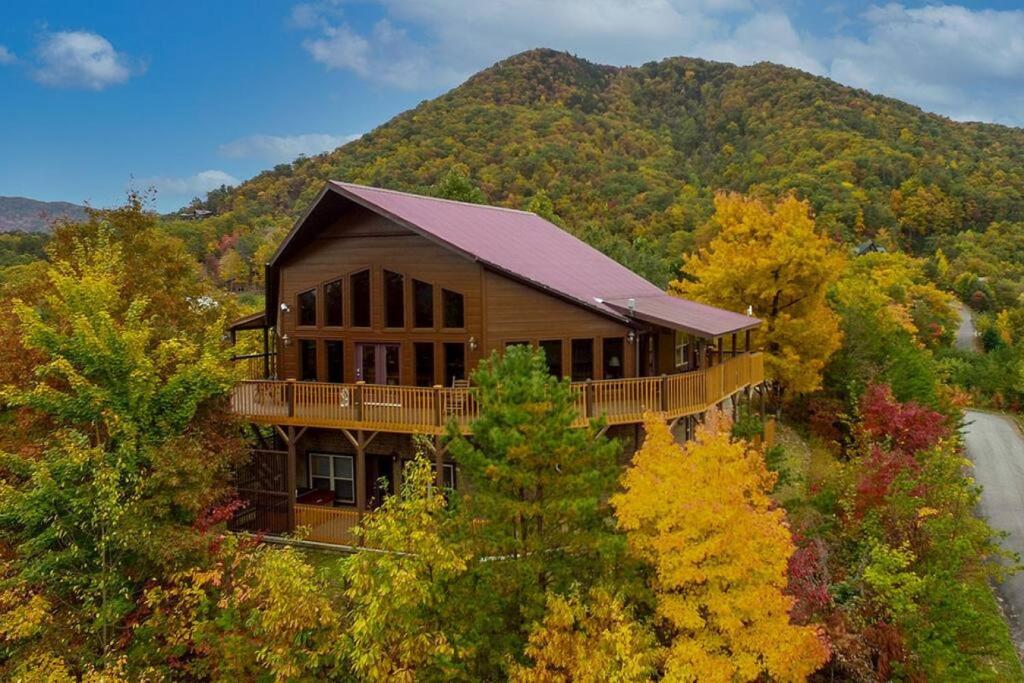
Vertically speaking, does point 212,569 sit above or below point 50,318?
below

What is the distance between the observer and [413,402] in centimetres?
1795

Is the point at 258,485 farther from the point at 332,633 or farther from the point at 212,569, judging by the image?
the point at 332,633

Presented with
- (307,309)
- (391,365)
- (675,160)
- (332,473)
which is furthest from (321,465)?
(675,160)

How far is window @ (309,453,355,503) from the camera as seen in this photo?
68.6 ft

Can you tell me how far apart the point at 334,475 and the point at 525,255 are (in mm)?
8978

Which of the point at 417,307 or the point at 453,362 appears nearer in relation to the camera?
the point at 453,362

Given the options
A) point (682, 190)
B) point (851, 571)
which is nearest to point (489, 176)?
point (682, 190)

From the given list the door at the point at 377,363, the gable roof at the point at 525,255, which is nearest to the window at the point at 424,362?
the door at the point at 377,363

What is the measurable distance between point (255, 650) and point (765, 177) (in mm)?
83439

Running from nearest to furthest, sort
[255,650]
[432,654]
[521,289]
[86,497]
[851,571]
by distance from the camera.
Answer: [432,654] → [255,650] → [86,497] → [851,571] → [521,289]

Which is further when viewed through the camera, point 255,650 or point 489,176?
point 489,176

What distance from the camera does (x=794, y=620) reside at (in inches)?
541

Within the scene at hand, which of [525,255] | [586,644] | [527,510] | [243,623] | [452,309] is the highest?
[525,255]

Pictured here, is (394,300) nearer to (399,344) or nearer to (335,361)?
(399,344)
